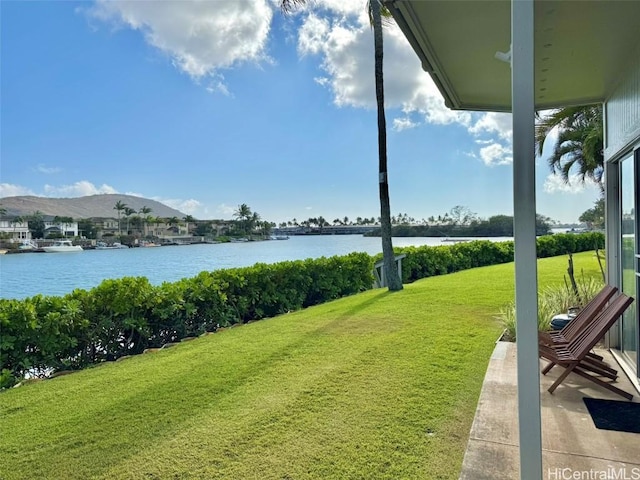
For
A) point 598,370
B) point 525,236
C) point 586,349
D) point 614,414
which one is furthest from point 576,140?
point 525,236

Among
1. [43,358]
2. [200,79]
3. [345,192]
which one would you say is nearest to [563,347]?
[43,358]

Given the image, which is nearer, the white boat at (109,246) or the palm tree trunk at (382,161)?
the palm tree trunk at (382,161)

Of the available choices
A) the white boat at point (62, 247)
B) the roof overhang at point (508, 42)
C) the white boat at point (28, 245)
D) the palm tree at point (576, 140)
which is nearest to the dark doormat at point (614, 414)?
the roof overhang at point (508, 42)

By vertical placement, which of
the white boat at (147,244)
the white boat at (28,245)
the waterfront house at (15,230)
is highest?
the waterfront house at (15,230)

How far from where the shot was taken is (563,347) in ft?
13.2

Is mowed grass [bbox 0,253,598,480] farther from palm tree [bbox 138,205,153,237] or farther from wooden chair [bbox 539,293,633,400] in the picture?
palm tree [bbox 138,205,153,237]

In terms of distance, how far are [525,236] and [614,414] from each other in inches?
90.0

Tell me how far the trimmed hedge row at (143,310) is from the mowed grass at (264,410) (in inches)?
17.1

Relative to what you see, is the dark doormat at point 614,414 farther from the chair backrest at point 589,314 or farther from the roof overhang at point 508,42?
the roof overhang at point 508,42

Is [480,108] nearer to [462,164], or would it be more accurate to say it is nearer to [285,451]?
[285,451]

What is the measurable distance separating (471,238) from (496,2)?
16.3 meters

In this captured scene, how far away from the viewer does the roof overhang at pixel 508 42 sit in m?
2.62

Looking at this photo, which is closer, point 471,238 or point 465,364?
→ point 465,364

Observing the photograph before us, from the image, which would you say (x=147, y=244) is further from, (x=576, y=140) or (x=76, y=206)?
(x=576, y=140)
